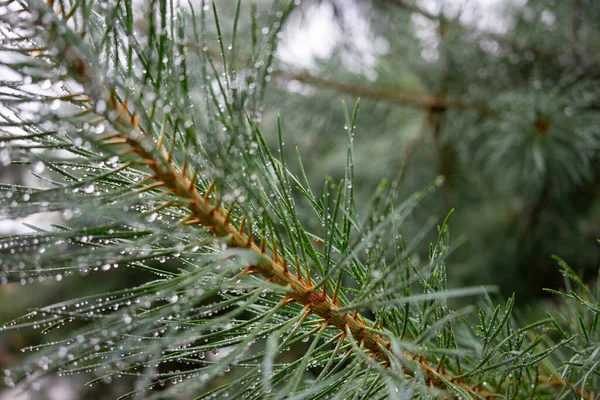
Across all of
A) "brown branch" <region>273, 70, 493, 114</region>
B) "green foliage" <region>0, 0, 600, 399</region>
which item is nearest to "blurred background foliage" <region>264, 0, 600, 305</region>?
"brown branch" <region>273, 70, 493, 114</region>

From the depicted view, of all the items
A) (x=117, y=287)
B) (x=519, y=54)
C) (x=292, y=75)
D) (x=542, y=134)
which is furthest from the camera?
(x=117, y=287)

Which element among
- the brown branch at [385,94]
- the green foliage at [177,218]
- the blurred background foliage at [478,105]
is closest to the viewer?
the green foliage at [177,218]

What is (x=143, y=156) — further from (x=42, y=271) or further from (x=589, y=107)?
(x=589, y=107)

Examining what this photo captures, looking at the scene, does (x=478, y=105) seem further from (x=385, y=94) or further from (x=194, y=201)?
(x=194, y=201)

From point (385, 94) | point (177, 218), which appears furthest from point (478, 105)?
point (177, 218)

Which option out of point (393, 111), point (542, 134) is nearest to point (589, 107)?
point (542, 134)

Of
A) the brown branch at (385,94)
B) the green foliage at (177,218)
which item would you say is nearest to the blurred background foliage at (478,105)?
the brown branch at (385,94)

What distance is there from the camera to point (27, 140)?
1.17 ft

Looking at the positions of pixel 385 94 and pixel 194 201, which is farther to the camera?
pixel 385 94

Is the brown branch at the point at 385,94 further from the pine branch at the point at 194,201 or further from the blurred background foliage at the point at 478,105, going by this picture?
the pine branch at the point at 194,201

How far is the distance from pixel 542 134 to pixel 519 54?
259 mm

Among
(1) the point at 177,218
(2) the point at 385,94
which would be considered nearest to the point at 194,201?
(1) the point at 177,218

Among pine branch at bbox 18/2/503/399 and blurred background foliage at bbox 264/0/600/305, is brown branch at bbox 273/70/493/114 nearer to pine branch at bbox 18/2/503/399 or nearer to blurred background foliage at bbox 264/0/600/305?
blurred background foliage at bbox 264/0/600/305

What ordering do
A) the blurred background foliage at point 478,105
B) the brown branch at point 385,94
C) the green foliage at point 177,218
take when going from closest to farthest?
the green foliage at point 177,218 → the blurred background foliage at point 478,105 → the brown branch at point 385,94
